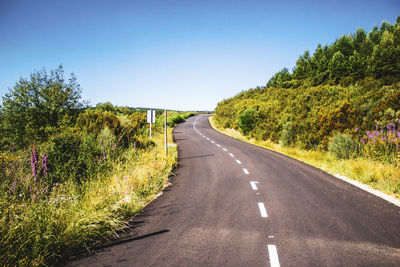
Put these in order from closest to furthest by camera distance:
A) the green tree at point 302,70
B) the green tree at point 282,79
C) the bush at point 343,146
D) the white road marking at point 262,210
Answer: the white road marking at point 262,210 → the bush at point 343,146 → the green tree at point 282,79 → the green tree at point 302,70

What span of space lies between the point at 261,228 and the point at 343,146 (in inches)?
352

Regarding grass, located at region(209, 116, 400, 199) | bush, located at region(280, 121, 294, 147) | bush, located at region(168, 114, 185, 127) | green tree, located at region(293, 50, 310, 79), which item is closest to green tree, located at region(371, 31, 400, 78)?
green tree, located at region(293, 50, 310, 79)

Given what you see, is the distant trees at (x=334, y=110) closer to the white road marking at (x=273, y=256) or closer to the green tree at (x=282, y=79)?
the green tree at (x=282, y=79)

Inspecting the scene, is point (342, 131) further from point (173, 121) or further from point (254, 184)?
point (173, 121)

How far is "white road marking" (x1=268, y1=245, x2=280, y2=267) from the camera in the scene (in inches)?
112

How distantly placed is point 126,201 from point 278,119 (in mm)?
17603

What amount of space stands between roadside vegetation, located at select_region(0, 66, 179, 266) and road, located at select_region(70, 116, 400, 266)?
54cm

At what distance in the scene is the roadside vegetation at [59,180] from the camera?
3.14 m

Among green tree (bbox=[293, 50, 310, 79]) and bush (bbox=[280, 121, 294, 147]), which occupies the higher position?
green tree (bbox=[293, 50, 310, 79])

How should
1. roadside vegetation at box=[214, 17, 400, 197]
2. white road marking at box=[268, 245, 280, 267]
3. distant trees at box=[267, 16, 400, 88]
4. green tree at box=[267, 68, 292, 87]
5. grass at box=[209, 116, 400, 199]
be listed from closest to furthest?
white road marking at box=[268, 245, 280, 267] → grass at box=[209, 116, 400, 199] → roadside vegetation at box=[214, 17, 400, 197] → distant trees at box=[267, 16, 400, 88] → green tree at box=[267, 68, 292, 87]

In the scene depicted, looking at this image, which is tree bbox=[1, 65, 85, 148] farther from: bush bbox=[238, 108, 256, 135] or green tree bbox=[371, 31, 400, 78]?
green tree bbox=[371, 31, 400, 78]

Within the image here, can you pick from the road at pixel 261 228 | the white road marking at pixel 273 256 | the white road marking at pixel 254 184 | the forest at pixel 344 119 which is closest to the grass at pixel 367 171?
the forest at pixel 344 119

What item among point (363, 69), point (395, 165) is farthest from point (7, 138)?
point (363, 69)

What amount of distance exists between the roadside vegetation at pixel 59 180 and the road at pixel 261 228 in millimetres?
537
